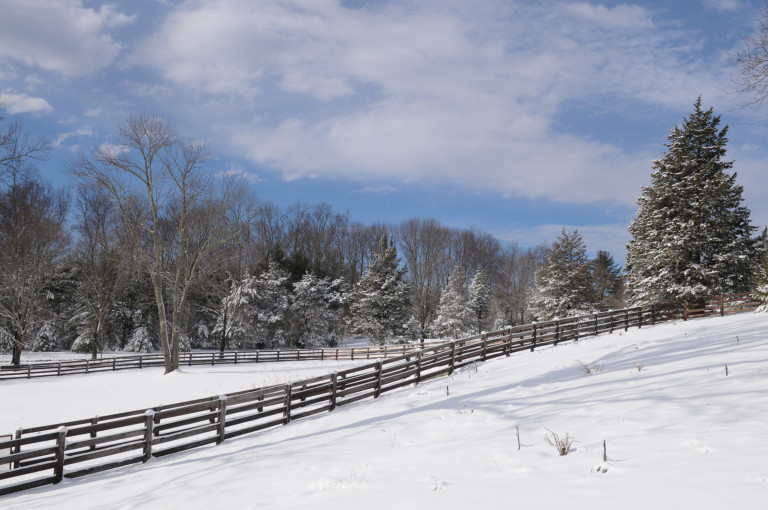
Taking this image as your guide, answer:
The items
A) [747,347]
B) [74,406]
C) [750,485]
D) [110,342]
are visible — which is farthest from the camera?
[110,342]

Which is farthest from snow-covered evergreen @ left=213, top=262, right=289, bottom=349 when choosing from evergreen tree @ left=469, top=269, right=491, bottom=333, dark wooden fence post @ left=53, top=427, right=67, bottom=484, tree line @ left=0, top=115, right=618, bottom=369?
dark wooden fence post @ left=53, top=427, right=67, bottom=484

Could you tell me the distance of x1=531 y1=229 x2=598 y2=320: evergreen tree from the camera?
3500cm

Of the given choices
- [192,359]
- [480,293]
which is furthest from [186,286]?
[480,293]

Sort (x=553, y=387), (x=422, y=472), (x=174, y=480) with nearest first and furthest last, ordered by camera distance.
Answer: (x=422, y=472) → (x=174, y=480) → (x=553, y=387)

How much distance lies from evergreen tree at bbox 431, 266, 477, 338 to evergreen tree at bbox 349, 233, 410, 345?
6317mm

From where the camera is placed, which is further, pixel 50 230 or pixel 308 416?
pixel 50 230

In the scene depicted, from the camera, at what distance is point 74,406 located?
2056 cm

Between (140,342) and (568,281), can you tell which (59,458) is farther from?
(140,342)

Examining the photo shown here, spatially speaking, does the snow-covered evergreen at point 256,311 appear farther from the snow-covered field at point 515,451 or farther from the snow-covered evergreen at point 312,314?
the snow-covered field at point 515,451

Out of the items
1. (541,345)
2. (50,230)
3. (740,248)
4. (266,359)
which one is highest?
(50,230)

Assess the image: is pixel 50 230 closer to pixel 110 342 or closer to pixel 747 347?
pixel 110 342

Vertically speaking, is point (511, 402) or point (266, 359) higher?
point (511, 402)

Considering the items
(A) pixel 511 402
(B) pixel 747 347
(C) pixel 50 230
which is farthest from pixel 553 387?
(C) pixel 50 230

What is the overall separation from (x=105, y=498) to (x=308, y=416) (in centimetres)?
628
